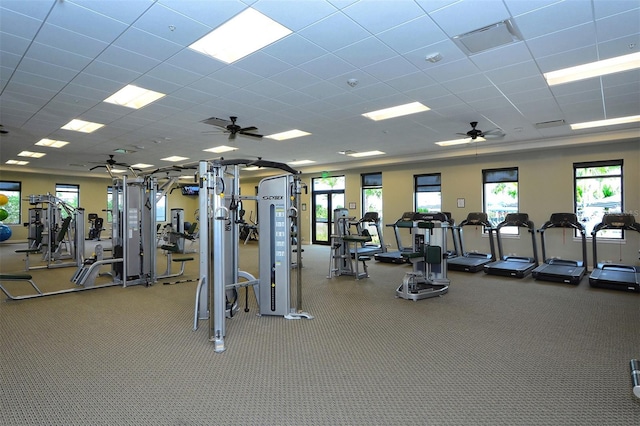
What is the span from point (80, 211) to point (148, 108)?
12.2 feet

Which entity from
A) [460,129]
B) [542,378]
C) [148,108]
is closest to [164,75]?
[148,108]

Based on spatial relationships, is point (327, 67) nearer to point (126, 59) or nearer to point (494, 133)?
point (126, 59)

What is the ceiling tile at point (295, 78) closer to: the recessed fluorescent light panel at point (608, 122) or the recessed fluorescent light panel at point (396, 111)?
the recessed fluorescent light panel at point (396, 111)

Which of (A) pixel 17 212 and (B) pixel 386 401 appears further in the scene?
(A) pixel 17 212

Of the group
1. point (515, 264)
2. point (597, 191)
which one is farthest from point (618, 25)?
point (597, 191)

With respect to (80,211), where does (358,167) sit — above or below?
above

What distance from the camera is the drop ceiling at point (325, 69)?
3.17m

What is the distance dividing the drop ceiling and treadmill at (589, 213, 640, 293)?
6.18 feet

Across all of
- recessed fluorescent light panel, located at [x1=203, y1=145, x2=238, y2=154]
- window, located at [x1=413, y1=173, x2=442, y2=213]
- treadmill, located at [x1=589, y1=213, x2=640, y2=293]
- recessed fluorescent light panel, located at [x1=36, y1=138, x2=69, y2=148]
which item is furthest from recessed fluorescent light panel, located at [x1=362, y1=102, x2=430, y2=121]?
recessed fluorescent light panel, located at [x1=36, y1=138, x2=69, y2=148]

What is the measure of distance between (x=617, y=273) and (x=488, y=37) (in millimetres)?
5512

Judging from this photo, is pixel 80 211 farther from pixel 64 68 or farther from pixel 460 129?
pixel 460 129

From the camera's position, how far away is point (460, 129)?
7.47 metres

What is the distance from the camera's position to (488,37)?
11.8ft

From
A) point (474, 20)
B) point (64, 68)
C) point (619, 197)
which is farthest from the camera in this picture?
point (619, 197)
